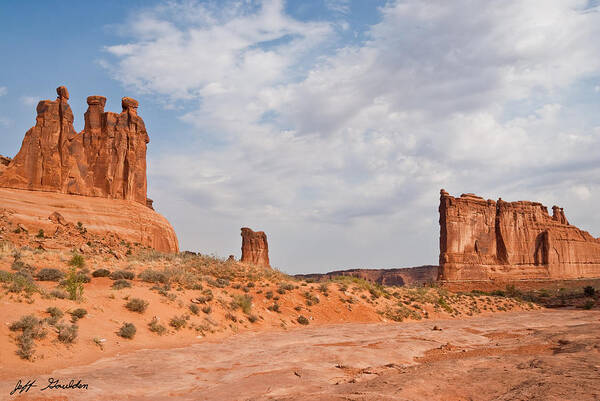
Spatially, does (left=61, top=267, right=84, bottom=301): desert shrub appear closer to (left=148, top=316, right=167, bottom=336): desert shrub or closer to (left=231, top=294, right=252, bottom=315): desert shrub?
(left=148, top=316, right=167, bottom=336): desert shrub

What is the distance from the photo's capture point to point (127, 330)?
38.5ft

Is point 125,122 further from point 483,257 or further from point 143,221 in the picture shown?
point 483,257

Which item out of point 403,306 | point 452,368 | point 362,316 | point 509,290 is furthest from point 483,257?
point 452,368

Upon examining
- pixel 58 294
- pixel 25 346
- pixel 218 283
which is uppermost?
pixel 58 294

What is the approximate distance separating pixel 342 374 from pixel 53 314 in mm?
8496

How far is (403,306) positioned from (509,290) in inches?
1432

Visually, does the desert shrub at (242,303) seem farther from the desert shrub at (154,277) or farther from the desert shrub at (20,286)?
the desert shrub at (20,286)

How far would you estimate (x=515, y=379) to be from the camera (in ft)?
16.8

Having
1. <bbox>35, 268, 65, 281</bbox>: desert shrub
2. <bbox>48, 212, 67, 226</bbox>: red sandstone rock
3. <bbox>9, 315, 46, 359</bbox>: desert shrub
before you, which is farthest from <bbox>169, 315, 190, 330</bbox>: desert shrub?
<bbox>48, 212, 67, 226</bbox>: red sandstone rock

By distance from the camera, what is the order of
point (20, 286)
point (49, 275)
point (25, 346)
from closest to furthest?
point (25, 346) < point (20, 286) < point (49, 275)

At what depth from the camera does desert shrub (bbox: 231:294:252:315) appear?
17878 mm
